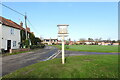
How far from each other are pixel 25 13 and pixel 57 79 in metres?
22.2

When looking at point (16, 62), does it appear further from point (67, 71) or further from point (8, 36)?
point (8, 36)

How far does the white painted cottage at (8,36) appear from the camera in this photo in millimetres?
18375

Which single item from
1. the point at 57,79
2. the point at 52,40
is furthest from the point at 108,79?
the point at 52,40

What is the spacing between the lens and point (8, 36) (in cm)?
2039

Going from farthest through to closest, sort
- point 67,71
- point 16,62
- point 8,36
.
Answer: point 8,36
point 16,62
point 67,71

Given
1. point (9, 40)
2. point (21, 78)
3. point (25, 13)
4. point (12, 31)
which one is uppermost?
point (25, 13)

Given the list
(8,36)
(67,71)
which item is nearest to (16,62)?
(67,71)

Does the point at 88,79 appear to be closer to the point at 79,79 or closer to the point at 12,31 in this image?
the point at 79,79

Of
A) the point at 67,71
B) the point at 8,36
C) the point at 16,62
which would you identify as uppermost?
the point at 8,36

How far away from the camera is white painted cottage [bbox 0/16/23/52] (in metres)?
18.4

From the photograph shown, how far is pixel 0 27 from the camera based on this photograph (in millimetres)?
18188

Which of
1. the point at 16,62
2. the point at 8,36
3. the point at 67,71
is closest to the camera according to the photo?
the point at 67,71

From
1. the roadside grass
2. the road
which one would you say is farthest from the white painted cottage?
the roadside grass

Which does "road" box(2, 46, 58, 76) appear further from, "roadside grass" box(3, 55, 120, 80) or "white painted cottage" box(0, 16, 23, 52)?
"white painted cottage" box(0, 16, 23, 52)
